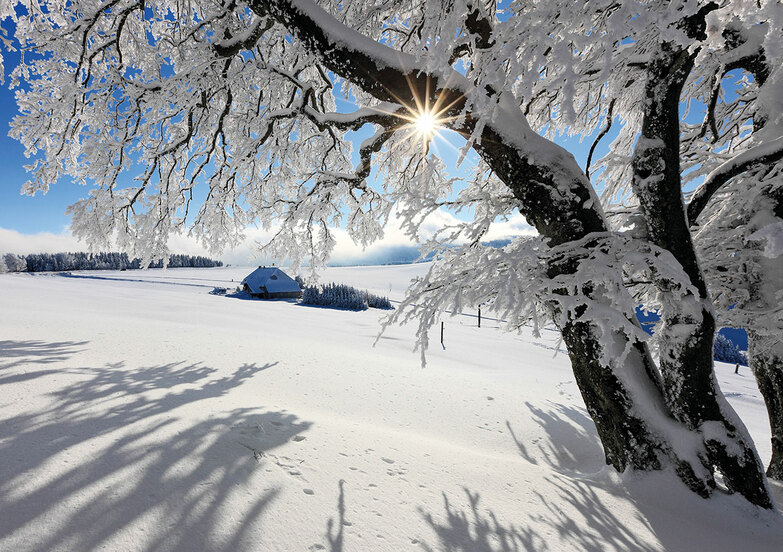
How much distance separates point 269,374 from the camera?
4.15 metres

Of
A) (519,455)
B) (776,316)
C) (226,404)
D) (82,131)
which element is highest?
(82,131)

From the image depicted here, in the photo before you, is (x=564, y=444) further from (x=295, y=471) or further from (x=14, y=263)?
(x=14, y=263)

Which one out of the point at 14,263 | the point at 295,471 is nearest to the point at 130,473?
the point at 295,471

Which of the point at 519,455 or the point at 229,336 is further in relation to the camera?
the point at 229,336

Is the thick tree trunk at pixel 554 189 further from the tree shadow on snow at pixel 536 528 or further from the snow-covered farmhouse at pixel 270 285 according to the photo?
the snow-covered farmhouse at pixel 270 285

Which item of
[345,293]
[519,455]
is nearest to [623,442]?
[519,455]

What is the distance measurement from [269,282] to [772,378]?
96.2 ft

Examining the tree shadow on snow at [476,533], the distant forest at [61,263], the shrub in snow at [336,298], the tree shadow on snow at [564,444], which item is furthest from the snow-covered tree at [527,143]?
the distant forest at [61,263]

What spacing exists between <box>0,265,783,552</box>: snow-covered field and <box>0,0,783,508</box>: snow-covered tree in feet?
2.06

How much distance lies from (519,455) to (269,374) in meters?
3.12

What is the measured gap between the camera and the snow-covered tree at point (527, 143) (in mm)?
1769

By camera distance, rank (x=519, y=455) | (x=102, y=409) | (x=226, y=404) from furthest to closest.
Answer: (x=519, y=455) < (x=226, y=404) < (x=102, y=409)

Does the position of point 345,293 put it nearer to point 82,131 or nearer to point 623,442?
point 82,131

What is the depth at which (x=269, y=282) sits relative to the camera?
28.3 meters
